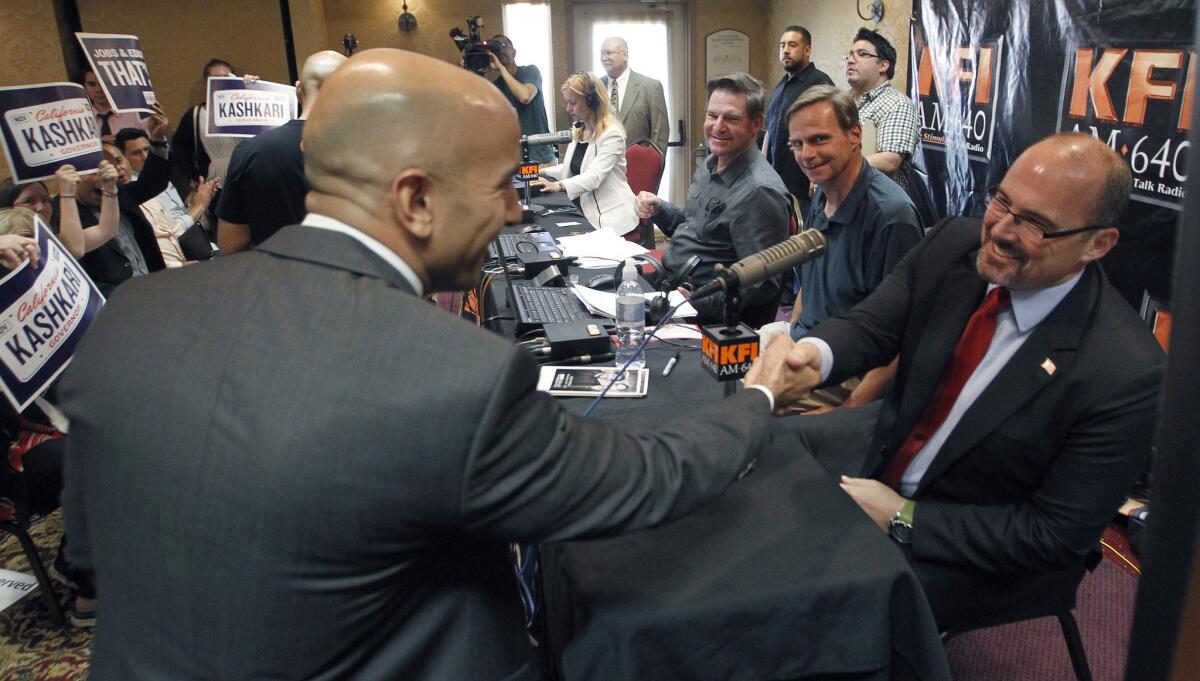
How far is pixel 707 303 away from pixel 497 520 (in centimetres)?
162

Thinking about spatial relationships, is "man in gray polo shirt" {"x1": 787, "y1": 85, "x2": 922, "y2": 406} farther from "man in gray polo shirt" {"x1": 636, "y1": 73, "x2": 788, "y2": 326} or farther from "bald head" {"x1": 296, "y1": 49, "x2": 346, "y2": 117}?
"bald head" {"x1": 296, "y1": 49, "x2": 346, "y2": 117}

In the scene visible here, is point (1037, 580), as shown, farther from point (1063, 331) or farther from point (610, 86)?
point (610, 86)

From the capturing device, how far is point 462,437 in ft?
2.54

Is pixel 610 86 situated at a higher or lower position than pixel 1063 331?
higher

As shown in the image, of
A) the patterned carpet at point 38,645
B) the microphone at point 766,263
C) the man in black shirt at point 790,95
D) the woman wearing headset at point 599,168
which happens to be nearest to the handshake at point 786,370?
the microphone at point 766,263

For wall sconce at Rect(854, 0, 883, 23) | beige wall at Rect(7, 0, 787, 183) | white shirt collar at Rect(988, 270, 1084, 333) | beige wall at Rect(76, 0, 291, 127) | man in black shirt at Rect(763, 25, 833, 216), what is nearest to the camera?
white shirt collar at Rect(988, 270, 1084, 333)

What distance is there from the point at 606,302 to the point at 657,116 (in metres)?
4.23

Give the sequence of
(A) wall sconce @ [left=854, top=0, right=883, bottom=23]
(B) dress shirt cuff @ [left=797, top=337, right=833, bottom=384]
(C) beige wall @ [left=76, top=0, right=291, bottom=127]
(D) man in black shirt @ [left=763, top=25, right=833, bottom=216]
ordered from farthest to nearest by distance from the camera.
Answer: (C) beige wall @ [left=76, top=0, right=291, bottom=127] < (A) wall sconce @ [left=854, top=0, right=883, bottom=23] < (D) man in black shirt @ [left=763, top=25, right=833, bottom=216] < (B) dress shirt cuff @ [left=797, top=337, right=833, bottom=384]

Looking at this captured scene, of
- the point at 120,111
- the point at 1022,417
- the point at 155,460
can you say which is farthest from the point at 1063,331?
the point at 120,111

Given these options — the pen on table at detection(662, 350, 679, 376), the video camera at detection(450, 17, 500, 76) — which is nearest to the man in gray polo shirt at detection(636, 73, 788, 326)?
the pen on table at detection(662, 350, 679, 376)

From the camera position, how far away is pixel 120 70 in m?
3.57

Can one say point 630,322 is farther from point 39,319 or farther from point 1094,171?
point 39,319

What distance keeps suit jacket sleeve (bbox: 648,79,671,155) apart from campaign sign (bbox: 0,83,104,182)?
13.4 feet

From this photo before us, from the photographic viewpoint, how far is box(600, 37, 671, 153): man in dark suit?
6.11 meters
